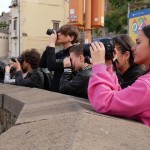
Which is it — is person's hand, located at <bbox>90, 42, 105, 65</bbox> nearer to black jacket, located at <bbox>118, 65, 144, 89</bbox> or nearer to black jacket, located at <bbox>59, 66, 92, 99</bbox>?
black jacket, located at <bbox>118, 65, 144, 89</bbox>

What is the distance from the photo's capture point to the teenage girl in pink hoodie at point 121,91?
2.82m

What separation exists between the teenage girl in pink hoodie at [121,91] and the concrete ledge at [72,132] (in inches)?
3.3

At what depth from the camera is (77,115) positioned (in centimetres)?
278

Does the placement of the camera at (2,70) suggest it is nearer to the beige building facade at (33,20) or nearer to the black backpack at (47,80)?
the black backpack at (47,80)

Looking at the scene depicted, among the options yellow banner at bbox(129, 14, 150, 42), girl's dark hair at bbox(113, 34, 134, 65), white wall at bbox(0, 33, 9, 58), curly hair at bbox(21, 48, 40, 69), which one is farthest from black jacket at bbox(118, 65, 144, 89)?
white wall at bbox(0, 33, 9, 58)

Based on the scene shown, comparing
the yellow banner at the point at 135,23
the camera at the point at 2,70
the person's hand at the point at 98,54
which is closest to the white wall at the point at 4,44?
the yellow banner at the point at 135,23

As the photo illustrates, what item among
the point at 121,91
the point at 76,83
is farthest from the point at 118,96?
the point at 76,83

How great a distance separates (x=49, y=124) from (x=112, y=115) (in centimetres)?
56

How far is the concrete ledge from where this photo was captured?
2146 millimetres

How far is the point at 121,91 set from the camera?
2906 mm

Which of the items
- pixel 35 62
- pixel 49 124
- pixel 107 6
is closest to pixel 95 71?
pixel 49 124

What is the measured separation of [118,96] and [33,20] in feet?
153

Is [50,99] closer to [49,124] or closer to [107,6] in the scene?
[49,124]

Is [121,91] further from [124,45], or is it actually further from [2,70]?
[2,70]
